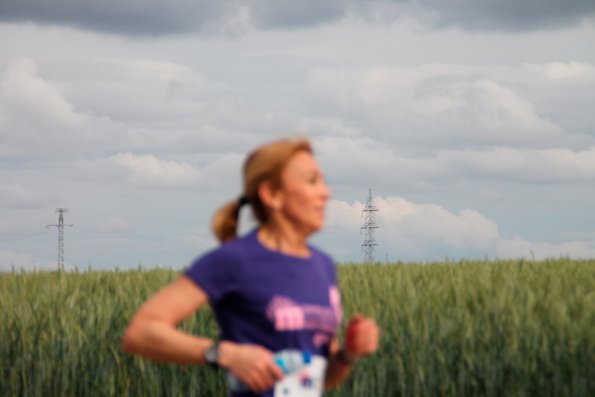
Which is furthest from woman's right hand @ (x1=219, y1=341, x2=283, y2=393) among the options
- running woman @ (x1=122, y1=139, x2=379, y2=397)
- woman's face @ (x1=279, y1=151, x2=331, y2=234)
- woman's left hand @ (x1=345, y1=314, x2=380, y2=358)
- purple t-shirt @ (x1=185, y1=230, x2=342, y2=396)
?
woman's face @ (x1=279, y1=151, x2=331, y2=234)

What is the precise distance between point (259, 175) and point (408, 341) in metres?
3.36

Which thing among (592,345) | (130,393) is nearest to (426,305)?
(592,345)

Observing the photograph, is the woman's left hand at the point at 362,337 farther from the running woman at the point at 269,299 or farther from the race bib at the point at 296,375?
the race bib at the point at 296,375

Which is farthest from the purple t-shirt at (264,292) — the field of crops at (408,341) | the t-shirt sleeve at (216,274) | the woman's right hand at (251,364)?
the field of crops at (408,341)

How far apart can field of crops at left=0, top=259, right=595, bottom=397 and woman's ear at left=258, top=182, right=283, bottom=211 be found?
10.2 feet

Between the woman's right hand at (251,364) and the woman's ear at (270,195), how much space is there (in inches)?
18.5

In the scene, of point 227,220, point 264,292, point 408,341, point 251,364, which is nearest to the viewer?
point 251,364

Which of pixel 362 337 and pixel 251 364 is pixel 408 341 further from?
pixel 251 364

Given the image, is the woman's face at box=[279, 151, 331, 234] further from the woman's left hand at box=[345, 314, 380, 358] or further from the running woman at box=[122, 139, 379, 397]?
the woman's left hand at box=[345, 314, 380, 358]

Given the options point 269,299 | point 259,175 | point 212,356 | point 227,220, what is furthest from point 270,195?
point 212,356

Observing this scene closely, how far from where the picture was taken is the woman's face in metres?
2.93

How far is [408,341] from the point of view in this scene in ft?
19.7

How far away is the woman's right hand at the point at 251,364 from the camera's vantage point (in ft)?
9.12

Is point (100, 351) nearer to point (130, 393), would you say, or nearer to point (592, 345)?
point (130, 393)
